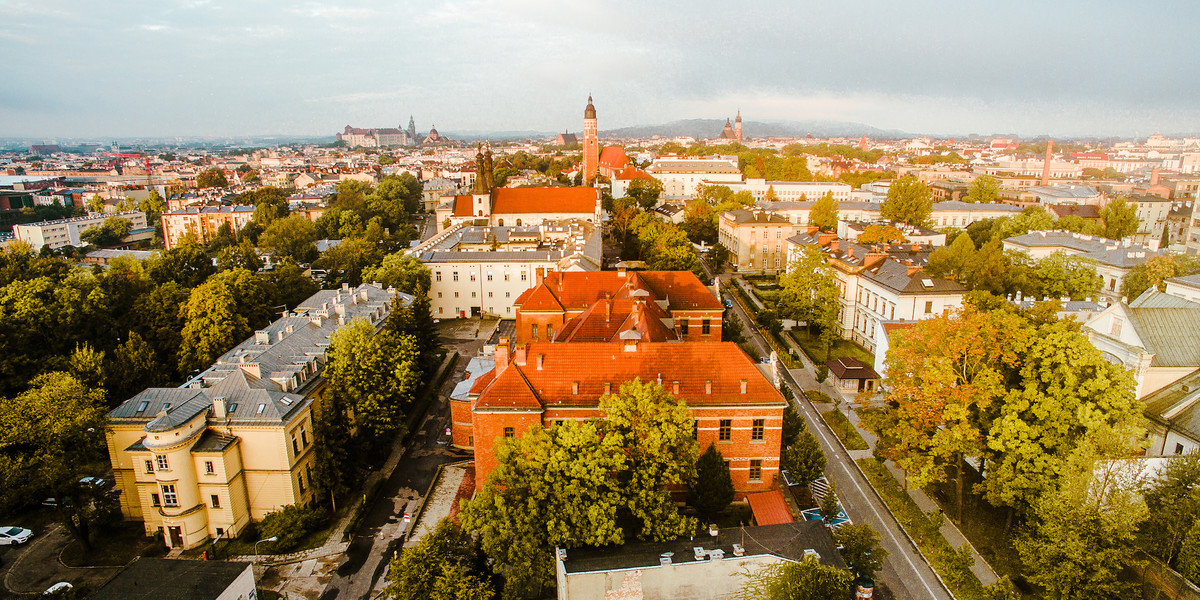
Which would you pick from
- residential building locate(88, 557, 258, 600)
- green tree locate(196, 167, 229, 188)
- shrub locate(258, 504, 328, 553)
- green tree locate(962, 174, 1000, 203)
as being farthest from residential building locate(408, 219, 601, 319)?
green tree locate(196, 167, 229, 188)

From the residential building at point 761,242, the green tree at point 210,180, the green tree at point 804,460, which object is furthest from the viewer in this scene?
the green tree at point 210,180

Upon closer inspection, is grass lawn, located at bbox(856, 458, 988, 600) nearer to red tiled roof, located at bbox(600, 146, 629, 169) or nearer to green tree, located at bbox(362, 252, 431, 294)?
green tree, located at bbox(362, 252, 431, 294)

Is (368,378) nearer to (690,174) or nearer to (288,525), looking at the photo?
(288,525)

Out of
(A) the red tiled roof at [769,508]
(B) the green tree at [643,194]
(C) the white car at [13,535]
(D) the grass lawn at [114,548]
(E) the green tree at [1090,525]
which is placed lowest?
(D) the grass lawn at [114,548]

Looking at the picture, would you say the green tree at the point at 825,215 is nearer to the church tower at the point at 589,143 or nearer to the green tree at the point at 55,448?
the church tower at the point at 589,143

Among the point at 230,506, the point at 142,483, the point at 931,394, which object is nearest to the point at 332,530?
the point at 230,506

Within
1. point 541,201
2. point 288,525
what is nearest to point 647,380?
point 288,525

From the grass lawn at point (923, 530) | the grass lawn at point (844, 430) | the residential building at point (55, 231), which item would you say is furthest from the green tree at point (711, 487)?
the residential building at point (55, 231)
